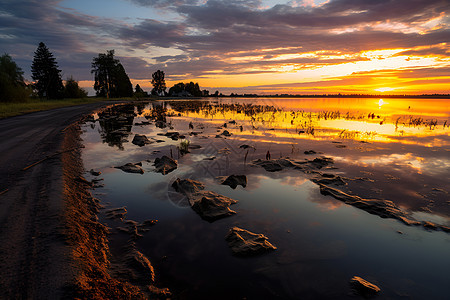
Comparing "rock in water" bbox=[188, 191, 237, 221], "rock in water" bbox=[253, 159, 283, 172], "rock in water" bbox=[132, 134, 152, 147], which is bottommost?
"rock in water" bbox=[188, 191, 237, 221]

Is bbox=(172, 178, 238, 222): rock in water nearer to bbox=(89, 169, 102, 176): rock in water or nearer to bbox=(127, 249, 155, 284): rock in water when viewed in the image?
bbox=(127, 249, 155, 284): rock in water

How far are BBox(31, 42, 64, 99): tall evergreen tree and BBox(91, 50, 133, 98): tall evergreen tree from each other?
17.8m

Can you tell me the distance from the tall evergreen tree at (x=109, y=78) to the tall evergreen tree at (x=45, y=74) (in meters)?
17.8

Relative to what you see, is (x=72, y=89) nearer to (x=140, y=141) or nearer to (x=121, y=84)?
(x=121, y=84)

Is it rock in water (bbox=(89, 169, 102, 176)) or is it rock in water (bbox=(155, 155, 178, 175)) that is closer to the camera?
rock in water (bbox=(89, 169, 102, 176))

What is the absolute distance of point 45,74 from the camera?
246ft

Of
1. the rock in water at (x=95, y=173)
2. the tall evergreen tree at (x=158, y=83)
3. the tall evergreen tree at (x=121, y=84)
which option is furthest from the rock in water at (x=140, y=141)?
the tall evergreen tree at (x=158, y=83)

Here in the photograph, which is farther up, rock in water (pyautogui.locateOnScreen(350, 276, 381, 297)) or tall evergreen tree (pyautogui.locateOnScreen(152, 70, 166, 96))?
tall evergreen tree (pyautogui.locateOnScreen(152, 70, 166, 96))

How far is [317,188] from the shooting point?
841cm

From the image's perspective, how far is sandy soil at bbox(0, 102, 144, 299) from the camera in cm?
328

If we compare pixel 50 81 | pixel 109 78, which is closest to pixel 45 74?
pixel 50 81

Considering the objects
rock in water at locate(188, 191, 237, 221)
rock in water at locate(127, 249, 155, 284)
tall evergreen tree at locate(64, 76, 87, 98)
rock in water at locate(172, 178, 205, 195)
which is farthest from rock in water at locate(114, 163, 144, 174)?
tall evergreen tree at locate(64, 76, 87, 98)

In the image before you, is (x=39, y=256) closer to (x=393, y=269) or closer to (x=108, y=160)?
(x=393, y=269)

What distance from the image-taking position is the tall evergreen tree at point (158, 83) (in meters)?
154
